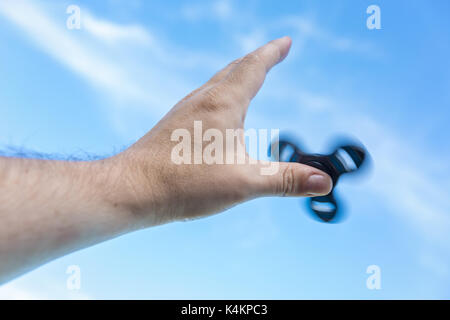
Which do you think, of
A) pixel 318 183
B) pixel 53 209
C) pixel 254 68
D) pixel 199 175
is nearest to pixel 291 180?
pixel 318 183

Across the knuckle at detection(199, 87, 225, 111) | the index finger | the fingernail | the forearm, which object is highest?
the index finger

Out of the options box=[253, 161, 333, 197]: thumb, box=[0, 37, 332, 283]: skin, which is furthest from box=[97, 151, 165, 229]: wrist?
box=[253, 161, 333, 197]: thumb

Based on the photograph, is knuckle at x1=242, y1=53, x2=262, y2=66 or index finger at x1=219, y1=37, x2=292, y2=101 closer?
index finger at x1=219, y1=37, x2=292, y2=101

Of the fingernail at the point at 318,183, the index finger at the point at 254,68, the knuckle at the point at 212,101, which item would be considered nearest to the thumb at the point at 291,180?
the fingernail at the point at 318,183

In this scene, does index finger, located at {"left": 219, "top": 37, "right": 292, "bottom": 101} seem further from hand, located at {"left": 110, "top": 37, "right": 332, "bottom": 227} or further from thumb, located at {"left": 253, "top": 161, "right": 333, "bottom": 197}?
thumb, located at {"left": 253, "top": 161, "right": 333, "bottom": 197}

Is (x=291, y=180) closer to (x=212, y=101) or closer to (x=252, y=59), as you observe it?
(x=212, y=101)

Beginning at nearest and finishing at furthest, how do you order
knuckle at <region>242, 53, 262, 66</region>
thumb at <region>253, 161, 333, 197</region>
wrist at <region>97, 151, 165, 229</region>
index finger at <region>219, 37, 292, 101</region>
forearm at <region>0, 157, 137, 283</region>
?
forearm at <region>0, 157, 137, 283</region>, wrist at <region>97, 151, 165, 229</region>, thumb at <region>253, 161, 333, 197</region>, index finger at <region>219, 37, 292, 101</region>, knuckle at <region>242, 53, 262, 66</region>

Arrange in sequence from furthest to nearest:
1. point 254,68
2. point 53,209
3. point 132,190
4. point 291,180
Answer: point 254,68
point 291,180
point 132,190
point 53,209

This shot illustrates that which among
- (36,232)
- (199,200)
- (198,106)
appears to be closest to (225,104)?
(198,106)
